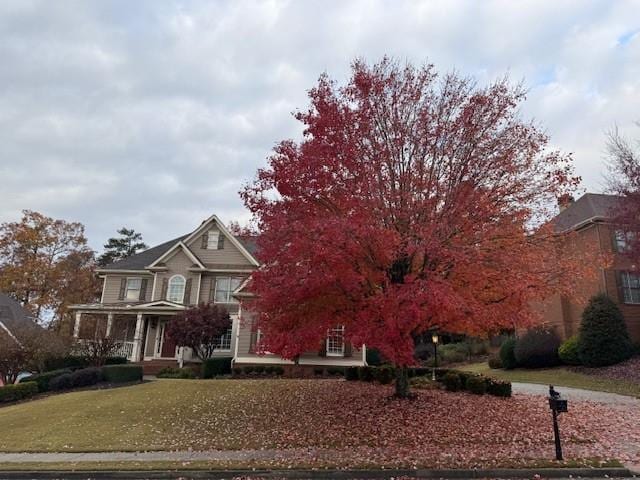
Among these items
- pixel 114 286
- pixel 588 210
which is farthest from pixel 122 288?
pixel 588 210

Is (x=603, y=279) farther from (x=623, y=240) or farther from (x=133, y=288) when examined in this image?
(x=133, y=288)

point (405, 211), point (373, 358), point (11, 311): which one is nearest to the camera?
point (405, 211)

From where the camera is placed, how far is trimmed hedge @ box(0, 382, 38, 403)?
18737mm

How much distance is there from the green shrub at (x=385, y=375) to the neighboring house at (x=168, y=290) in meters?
7.15

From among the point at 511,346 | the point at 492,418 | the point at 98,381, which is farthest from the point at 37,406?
the point at 511,346

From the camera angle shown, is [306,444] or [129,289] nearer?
[306,444]

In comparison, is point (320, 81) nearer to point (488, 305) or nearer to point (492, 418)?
point (488, 305)

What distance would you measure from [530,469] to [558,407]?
4.31ft

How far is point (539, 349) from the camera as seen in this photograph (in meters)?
25.5

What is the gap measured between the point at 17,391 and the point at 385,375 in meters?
16.0

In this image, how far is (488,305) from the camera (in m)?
10.3

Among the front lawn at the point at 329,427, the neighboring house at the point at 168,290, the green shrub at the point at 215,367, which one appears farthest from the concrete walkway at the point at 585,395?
the green shrub at the point at 215,367

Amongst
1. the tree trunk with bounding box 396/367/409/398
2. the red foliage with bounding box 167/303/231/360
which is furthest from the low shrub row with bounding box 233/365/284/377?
the tree trunk with bounding box 396/367/409/398

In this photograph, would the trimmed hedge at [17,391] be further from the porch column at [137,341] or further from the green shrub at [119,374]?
the porch column at [137,341]
